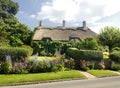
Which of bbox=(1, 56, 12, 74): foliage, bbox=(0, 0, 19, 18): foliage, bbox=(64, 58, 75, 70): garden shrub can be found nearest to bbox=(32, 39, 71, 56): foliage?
bbox=(0, 0, 19, 18): foliage

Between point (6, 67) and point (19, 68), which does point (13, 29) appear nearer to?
point (19, 68)

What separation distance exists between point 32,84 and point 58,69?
681 centimetres

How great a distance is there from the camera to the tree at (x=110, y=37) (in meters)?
58.2

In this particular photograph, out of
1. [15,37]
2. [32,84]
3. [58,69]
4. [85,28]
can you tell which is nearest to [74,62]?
[58,69]

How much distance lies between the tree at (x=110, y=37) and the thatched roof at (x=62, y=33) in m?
5.72

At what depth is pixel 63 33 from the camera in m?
65.6

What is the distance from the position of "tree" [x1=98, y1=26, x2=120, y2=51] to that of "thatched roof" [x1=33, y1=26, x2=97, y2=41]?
5.72m

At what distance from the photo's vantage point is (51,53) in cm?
5703

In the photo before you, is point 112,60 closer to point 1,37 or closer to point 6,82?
point 1,37

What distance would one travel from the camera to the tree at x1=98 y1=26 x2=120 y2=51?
58250 mm

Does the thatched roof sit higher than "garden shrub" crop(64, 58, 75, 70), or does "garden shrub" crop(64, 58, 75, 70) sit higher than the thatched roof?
the thatched roof

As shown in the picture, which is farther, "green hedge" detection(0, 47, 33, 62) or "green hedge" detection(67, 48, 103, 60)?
"green hedge" detection(67, 48, 103, 60)

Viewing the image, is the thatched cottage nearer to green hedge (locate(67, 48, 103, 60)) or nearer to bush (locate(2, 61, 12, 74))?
green hedge (locate(67, 48, 103, 60))

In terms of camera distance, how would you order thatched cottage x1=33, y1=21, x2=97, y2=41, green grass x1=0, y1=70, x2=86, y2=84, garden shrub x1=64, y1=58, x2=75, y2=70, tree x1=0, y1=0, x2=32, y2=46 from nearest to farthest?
green grass x1=0, y1=70, x2=86, y2=84
garden shrub x1=64, y1=58, x2=75, y2=70
tree x1=0, y1=0, x2=32, y2=46
thatched cottage x1=33, y1=21, x2=97, y2=41
